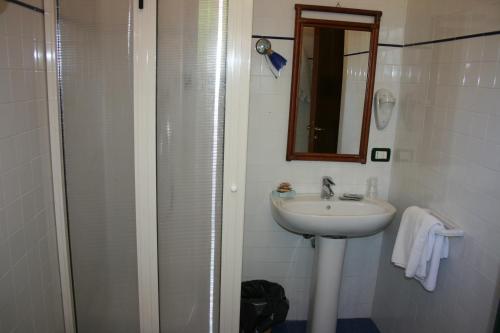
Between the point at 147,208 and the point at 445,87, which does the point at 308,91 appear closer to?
the point at 445,87

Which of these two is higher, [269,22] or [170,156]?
[269,22]

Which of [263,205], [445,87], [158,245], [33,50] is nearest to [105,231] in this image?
[158,245]

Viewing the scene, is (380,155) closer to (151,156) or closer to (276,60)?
(276,60)

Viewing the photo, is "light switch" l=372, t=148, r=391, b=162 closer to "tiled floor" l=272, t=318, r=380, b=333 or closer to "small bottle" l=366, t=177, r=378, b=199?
"small bottle" l=366, t=177, r=378, b=199

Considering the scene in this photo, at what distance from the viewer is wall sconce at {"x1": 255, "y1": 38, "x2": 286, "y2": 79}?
2.13 metres

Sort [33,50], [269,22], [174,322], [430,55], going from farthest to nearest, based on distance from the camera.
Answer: [269,22] → [430,55] → [174,322] → [33,50]

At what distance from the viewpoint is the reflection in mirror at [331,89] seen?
2186 mm

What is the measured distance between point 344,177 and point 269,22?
3.29ft

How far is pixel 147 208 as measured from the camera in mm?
1651

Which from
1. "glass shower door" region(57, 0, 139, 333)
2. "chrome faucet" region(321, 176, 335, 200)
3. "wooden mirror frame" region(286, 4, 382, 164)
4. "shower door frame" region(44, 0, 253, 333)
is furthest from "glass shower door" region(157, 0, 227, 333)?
"chrome faucet" region(321, 176, 335, 200)

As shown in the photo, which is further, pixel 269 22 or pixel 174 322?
pixel 269 22

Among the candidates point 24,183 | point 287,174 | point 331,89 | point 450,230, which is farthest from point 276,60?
point 24,183

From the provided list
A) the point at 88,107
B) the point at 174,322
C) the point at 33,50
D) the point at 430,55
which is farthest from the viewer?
the point at 430,55

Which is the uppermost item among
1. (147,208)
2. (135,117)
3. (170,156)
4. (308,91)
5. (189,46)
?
(189,46)
